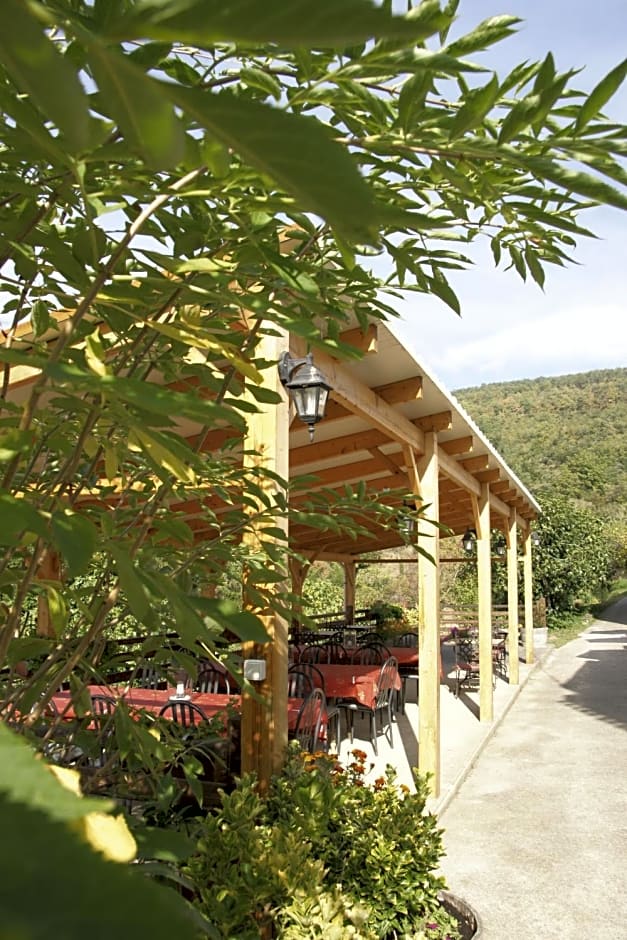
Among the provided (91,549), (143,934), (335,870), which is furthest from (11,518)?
(335,870)

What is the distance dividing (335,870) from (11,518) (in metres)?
3.01

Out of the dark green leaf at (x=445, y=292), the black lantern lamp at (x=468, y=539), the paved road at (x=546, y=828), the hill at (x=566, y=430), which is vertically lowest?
the paved road at (x=546, y=828)

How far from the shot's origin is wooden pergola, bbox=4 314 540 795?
9.88 ft

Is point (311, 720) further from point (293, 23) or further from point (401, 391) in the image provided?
point (293, 23)

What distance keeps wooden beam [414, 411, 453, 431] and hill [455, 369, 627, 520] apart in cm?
3186

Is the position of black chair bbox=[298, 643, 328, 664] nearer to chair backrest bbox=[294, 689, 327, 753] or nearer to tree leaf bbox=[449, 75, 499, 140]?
chair backrest bbox=[294, 689, 327, 753]

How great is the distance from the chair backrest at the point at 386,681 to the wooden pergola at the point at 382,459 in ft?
4.06

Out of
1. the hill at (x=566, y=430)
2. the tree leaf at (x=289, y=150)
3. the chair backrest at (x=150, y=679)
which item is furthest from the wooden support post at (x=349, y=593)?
the hill at (x=566, y=430)

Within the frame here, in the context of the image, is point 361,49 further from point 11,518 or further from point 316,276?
point 11,518

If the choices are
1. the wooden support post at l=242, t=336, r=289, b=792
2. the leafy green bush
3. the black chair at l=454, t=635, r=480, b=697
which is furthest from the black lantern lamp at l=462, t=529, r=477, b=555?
the wooden support post at l=242, t=336, r=289, b=792

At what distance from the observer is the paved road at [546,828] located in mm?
3982

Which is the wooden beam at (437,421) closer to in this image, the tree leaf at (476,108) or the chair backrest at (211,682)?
the chair backrest at (211,682)

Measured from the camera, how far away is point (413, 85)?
2.15 feet

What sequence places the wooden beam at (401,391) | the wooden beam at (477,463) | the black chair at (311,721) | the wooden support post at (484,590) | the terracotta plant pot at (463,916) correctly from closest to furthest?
the terracotta plant pot at (463,916) → the wooden beam at (401,391) → the black chair at (311,721) → the wooden beam at (477,463) → the wooden support post at (484,590)
